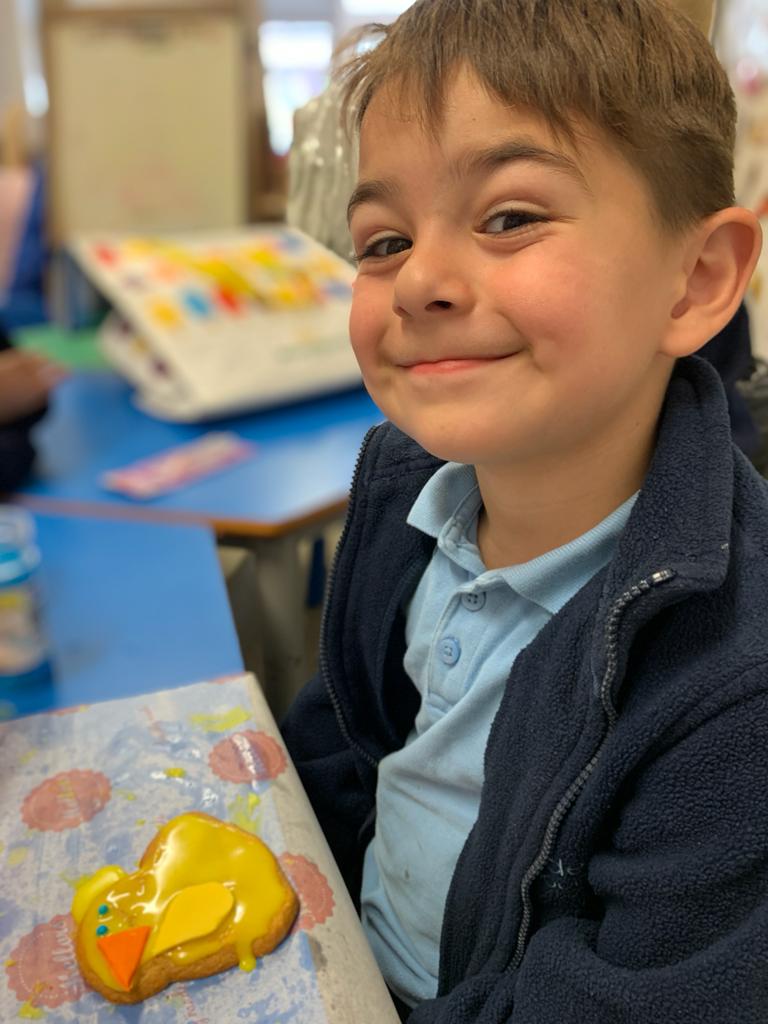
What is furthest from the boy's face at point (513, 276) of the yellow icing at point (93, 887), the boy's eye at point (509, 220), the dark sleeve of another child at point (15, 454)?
the dark sleeve of another child at point (15, 454)

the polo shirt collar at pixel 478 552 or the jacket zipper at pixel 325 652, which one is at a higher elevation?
the polo shirt collar at pixel 478 552

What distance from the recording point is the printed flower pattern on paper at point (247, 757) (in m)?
0.71

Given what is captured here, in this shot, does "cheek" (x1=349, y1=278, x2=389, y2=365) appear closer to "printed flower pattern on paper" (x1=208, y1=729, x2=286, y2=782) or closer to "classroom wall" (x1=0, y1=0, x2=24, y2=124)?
"printed flower pattern on paper" (x1=208, y1=729, x2=286, y2=782)

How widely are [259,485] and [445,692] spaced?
2.13 feet

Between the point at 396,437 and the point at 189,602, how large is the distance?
0.31m

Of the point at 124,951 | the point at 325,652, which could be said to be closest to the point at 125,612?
the point at 325,652

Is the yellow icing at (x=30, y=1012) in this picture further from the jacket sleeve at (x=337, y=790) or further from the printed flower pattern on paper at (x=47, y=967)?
the jacket sleeve at (x=337, y=790)

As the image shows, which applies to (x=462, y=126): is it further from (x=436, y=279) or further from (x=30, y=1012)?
(x=30, y=1012)

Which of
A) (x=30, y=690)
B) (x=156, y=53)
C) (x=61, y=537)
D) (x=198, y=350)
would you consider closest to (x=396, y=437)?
(x=30, y=690)

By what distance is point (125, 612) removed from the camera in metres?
0.98

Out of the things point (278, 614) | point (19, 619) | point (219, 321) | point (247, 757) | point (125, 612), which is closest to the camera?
point (247, 757)

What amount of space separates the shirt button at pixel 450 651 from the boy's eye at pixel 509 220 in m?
0.32

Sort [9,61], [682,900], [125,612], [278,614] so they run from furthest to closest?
[9,61]
[278,614]
[125,612]
[682,900]

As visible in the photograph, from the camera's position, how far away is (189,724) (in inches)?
30.4
